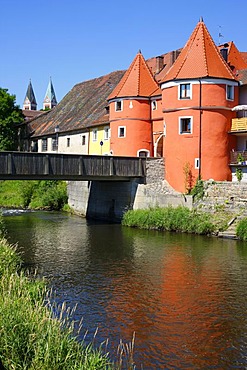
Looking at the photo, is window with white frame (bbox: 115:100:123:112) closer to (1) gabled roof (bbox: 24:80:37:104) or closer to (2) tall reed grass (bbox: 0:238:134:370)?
(2) tall reed grass (bbox: 0:238:134:370)

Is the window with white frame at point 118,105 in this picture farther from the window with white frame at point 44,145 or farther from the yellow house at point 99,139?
the window with white frame at point 44,145

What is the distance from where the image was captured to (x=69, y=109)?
177 ft

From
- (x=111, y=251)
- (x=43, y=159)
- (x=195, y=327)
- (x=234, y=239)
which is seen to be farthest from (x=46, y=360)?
A: (x=43, y=159)

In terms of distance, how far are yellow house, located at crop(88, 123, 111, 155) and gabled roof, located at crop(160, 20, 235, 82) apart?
9.84 metres

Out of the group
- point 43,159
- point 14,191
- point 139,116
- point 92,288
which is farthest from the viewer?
point 14,191

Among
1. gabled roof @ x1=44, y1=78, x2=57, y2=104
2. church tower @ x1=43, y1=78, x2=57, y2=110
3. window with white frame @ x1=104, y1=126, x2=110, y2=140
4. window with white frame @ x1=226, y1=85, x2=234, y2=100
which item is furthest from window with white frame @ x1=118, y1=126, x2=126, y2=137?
gabled roof @ x1=44, y1=78, x2=57, y2=104

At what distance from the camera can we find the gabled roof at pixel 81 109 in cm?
4688

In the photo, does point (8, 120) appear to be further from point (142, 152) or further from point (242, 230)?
→ point (242, 230)

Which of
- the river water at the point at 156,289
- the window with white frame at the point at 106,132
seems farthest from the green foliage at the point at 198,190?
the window with white frame at the point at 106,132

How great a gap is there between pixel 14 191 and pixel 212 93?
25.7m

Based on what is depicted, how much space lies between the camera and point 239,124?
32562mm

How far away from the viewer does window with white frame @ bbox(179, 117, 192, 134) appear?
1296 inches

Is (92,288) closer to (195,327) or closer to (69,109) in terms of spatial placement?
(195,327)

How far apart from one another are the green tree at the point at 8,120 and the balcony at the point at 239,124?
101 feet
